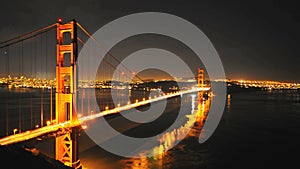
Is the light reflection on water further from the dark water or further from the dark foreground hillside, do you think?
the dark foreground hillside

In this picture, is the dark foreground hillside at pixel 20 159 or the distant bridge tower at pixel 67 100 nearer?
the dark foreground hillside at pixel 20 159

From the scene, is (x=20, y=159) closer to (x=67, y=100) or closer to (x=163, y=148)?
(x=67, y=100)

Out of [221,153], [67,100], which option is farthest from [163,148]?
[67,100]

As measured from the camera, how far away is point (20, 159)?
9102 mm

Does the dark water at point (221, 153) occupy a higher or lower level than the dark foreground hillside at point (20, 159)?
lower

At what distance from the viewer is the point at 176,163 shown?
52.0 feet

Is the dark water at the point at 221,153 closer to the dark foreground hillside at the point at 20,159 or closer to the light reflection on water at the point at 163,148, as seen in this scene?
the light reflection on water at the point at 163,148

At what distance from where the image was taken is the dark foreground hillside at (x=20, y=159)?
8539mm

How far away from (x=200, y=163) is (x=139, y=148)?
5.27 meters

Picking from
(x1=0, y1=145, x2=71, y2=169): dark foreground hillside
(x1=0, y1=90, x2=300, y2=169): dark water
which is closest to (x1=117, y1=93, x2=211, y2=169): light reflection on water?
(x1=0, y1=90, x2=300, y2=169): dark water

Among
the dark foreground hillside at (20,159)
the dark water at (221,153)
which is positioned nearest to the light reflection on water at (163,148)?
the dark water at (221,153)

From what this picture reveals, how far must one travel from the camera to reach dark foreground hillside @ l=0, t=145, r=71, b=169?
28.0 feet

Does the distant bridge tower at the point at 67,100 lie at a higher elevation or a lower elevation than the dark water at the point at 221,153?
higher

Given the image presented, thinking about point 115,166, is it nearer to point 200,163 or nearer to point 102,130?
point 200,163
